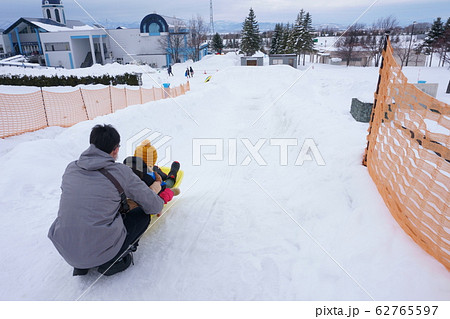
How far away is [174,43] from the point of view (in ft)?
144

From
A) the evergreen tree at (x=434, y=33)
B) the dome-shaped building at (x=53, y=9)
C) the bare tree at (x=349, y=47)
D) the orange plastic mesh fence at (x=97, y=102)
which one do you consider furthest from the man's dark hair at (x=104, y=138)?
the dome-shaped building at (x=53, y=9)

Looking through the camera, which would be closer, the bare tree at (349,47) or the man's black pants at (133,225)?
the man's black pants at (133,225)

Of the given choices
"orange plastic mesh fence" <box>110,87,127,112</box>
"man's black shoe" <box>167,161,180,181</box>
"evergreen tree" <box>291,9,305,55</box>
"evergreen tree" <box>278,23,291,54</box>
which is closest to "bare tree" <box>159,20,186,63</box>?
"evergreen tree" <box>278,23,291,54</box>

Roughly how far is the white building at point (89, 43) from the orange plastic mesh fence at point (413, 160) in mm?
43601

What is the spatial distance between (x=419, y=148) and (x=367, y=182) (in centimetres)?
109

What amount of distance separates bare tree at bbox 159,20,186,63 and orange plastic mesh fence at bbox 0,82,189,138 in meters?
33.5

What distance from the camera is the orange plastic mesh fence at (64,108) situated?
33.4ft

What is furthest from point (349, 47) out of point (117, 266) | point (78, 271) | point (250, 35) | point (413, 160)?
point (78, 271)

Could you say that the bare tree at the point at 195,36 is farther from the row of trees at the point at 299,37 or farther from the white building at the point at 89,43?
the row of trees at the point at 299,37

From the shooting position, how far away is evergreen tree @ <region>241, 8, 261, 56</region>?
46344 mm

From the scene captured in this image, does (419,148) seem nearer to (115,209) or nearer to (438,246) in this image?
(438,246)

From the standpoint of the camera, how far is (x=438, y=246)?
2.41 meters

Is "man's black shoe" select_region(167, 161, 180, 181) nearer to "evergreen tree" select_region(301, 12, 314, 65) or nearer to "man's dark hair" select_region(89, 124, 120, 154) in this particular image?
"man's dark hair" select_region(89, 124, 120, 154)

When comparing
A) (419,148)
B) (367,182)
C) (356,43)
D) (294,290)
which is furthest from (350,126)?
(356,43)
